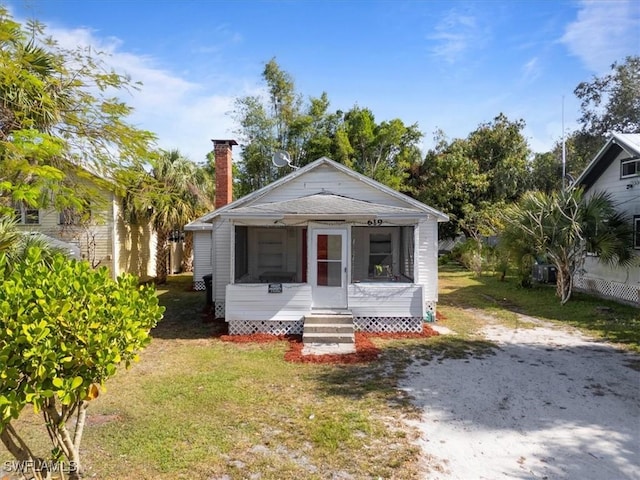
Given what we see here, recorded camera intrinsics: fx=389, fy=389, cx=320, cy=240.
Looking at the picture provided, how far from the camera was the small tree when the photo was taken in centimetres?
260

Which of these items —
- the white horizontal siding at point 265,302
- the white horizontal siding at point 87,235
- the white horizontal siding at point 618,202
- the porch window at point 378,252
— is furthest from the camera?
the white horizontal siding at point 87,235

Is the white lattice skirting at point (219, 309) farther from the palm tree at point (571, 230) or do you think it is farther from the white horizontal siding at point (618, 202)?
the white horizontal siding at point (618, 202)

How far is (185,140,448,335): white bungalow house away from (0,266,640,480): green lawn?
3.46 feet

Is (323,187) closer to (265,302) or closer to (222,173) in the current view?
(222,173)

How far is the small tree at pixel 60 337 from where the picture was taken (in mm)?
2596

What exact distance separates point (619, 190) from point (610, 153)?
4.76ft

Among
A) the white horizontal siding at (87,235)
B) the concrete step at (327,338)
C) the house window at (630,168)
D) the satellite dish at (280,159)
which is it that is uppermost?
the satellite dish at (280,159)

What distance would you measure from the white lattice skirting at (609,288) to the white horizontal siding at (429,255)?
7315 millimetres

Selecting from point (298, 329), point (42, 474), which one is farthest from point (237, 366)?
point (42, 474)

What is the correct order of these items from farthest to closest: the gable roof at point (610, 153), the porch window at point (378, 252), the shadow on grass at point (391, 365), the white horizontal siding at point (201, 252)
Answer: the white horizontal siding at point (201, 252) < the gable roof at point (610, 153) < the porch window at point (378, 252) < the shadow on grass at point (391, 365)

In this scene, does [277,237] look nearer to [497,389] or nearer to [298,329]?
[298,329]

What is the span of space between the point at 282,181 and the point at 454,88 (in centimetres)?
624

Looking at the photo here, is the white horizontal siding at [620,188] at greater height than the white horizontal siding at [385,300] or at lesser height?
Answer: greater

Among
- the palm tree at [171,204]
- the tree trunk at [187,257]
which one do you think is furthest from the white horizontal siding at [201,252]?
the tree trunk at [187,257]
